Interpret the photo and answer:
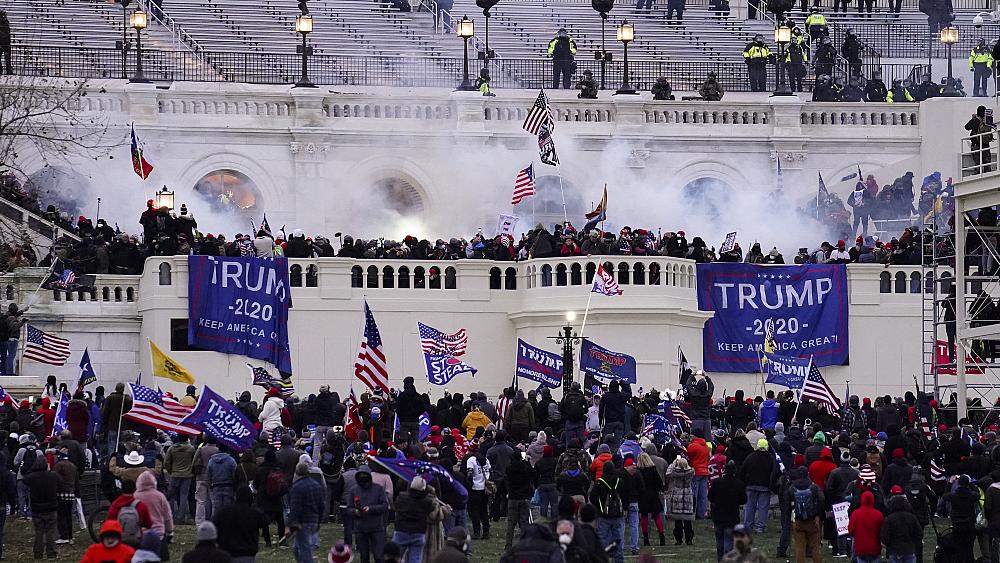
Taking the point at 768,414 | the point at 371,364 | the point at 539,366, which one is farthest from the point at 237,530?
the point at 768,414

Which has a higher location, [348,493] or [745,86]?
[745,86]

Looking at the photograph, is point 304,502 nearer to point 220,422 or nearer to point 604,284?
point 220,422

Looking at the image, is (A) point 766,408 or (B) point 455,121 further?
(B) point 455,121

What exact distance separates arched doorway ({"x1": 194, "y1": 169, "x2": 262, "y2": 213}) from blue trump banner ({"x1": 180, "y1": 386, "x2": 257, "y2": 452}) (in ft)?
84.7

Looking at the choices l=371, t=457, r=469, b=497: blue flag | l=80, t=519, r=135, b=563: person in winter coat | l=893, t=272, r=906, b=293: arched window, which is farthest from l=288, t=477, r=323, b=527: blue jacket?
l=893, t=272, r=906, b=293: arched window

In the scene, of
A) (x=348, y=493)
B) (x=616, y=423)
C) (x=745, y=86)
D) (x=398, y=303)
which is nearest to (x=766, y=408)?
(x=616, y=423)

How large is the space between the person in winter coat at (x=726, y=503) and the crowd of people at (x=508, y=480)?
2 centimetres

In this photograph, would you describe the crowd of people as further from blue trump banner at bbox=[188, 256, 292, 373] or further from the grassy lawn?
blue trump banner at bbox=[188, 256, 292, 373]

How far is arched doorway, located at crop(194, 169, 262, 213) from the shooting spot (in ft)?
189

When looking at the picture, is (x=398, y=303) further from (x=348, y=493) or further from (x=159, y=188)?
(x=348, y=493)

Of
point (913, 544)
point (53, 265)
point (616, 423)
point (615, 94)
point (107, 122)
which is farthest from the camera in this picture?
point (615, 94)

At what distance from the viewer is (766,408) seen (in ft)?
134

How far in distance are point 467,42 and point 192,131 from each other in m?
7.96

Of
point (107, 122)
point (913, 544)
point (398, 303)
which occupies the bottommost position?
point (913, 544)
